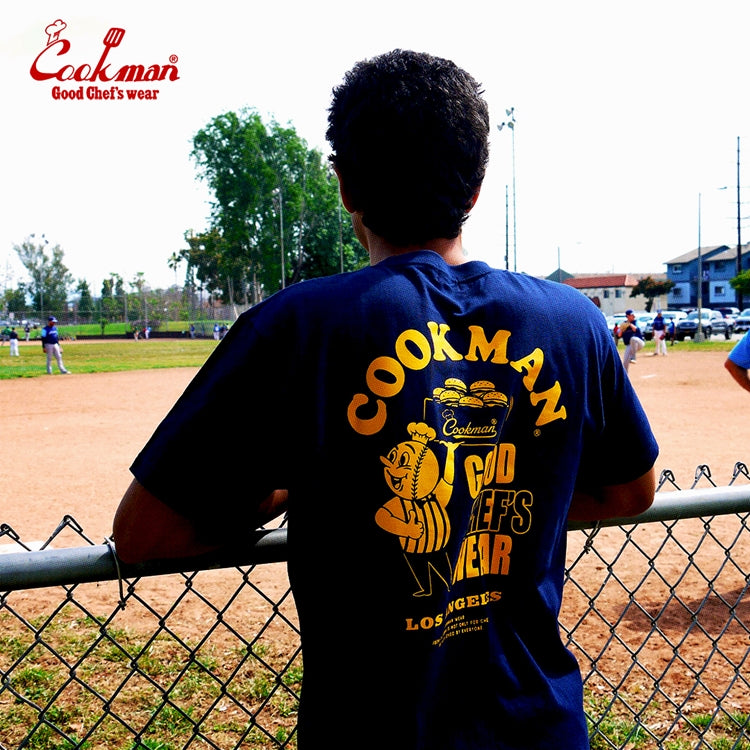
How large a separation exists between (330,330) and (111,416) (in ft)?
48.3

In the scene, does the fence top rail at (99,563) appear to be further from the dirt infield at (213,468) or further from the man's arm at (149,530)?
the dirt infield at (213,468)

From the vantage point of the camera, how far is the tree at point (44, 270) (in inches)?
3561

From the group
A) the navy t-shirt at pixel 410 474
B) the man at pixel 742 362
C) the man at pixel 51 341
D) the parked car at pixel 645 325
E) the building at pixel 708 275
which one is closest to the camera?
the navy t-shirt at pixel 410 474

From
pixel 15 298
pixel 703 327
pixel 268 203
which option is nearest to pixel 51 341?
pixel 703 327

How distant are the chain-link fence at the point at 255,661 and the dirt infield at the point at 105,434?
1.56m

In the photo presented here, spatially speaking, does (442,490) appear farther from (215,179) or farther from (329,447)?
(215,179)

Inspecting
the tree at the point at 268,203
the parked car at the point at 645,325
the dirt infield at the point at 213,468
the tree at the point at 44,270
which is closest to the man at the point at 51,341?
the dirt infield at the point at 213,468

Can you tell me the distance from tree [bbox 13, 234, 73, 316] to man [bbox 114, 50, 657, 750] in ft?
307

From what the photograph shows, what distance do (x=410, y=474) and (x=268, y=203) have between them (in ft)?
244

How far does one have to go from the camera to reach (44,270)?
307 ft

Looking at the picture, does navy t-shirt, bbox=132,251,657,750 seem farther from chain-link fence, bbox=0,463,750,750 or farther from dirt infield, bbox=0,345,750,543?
chain-link fence, bbox=0,463,750,750

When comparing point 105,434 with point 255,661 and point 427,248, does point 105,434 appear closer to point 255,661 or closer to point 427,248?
point 255,661

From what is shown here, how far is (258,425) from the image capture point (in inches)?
51.2

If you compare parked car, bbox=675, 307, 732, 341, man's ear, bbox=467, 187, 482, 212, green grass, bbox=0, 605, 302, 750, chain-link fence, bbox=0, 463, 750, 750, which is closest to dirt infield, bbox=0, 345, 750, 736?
chain-link fence, bbox=0, 463, 750, 750
